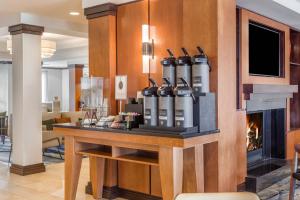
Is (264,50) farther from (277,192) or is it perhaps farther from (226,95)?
(277,192)

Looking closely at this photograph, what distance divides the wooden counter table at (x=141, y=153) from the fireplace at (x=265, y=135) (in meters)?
1.54

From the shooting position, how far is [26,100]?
17.9 ft

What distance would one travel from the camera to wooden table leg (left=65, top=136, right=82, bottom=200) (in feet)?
12.1

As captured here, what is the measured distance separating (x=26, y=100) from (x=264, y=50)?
3.61 meters

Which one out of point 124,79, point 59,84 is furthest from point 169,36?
point 59,84

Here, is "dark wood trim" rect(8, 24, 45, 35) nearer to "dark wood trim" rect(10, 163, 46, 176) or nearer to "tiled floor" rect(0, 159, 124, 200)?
"dark wood trim" rect(10, 163, 46, 176)

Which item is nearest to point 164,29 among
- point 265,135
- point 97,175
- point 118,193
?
point 97,175

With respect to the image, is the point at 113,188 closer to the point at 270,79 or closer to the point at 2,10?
the point at 270,79

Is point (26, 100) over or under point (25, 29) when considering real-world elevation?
under

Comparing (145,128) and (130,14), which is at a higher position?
(130,14)

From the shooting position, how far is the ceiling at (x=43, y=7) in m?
4.73

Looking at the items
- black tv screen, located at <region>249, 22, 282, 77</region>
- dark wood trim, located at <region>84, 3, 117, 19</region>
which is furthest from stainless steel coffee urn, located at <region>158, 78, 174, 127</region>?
black tv screen, located at <region>249, 22, 282, 77</region>

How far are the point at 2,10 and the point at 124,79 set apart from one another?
2.54 m

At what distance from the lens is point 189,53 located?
347 centimetres
